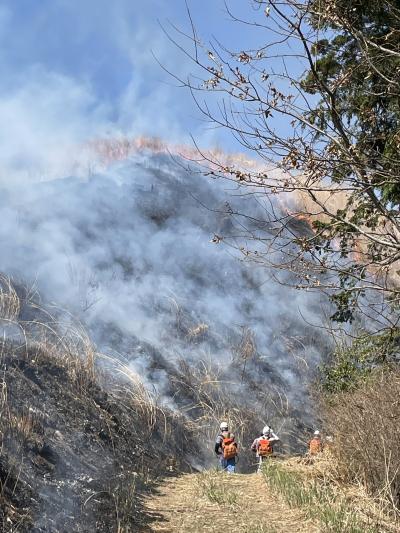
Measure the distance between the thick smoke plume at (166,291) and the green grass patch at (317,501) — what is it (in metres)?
4.37

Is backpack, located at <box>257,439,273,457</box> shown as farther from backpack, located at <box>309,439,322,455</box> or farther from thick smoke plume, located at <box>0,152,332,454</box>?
thick smoke plume, located at <box>0,152,332,454</box>

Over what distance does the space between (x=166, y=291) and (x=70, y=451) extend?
8.07 metres

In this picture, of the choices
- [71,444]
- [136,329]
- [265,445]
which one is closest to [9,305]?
[71,444]

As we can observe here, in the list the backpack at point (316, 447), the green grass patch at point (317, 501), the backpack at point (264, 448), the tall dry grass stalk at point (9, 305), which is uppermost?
the tall dry grass stalk at point (9, 305)

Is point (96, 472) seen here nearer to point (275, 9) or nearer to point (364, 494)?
point (364, 494)

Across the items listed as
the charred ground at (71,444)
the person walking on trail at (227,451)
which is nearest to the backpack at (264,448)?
the person walking on trail at (227,451)

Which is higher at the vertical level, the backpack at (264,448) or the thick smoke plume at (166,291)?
the thick smoke plume at (166,291)

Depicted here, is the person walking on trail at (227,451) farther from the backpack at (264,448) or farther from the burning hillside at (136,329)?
the burning hillside at (136,329)

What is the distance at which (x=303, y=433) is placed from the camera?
12.5 metres

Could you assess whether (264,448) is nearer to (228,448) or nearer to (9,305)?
(228,448)

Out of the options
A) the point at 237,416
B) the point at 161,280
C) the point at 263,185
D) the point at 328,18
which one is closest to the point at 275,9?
the point at 328,18

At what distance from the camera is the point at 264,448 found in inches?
401

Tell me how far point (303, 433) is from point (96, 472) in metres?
6.47

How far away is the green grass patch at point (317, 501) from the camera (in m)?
4.95
